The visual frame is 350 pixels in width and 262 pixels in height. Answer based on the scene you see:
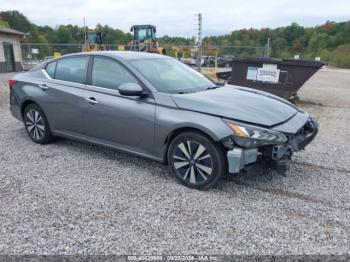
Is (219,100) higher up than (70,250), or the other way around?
(219,100)

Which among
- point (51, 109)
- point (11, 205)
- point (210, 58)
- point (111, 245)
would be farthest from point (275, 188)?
point (210, 58)

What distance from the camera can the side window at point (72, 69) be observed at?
4.82 m

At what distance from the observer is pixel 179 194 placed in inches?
147

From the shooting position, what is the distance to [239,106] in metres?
3.81

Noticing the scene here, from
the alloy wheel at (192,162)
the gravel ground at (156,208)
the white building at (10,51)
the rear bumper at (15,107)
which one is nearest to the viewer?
the gravel ground at (156,208)

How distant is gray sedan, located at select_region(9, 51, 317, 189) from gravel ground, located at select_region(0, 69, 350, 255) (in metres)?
0.35

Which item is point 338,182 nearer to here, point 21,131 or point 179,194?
point 179,194

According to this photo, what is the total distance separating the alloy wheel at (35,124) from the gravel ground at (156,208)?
431 millimetres

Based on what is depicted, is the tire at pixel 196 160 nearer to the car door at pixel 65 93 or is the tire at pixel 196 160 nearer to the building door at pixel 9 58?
the car door at pixel 65 93

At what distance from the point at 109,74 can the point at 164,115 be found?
1.14 meters

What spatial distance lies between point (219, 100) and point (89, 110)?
72.9 inches

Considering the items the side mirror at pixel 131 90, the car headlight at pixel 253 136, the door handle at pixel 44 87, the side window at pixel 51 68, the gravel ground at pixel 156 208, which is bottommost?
the gravel ground at pixel 156 208

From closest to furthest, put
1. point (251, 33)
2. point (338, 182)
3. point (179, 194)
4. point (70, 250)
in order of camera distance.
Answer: point (70, 250)
point (179, 194)
point (338, 182)
point (251, 33)

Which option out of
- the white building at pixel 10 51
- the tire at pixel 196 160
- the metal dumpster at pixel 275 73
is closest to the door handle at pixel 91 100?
the tire at pixel 196 160
